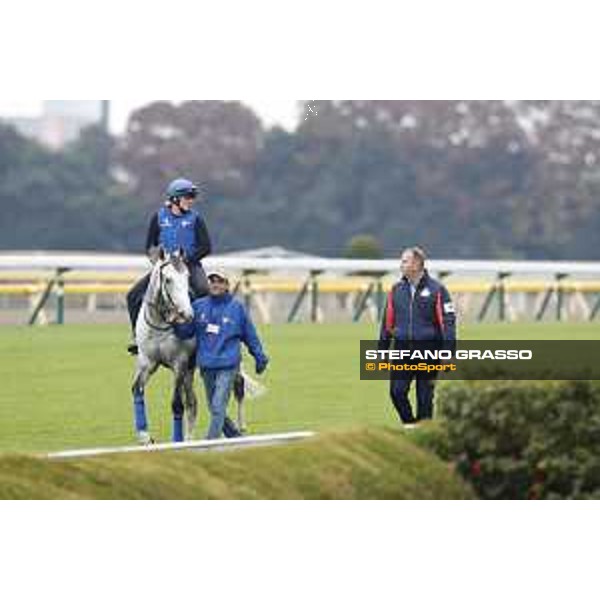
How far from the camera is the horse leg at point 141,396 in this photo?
47.4 ft

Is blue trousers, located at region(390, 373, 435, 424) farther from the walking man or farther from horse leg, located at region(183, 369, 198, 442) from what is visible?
horse leg, located at region(183, 369, 198, 442)

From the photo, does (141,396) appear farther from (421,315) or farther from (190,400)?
(421,315)

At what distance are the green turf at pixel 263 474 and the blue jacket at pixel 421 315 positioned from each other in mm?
1508

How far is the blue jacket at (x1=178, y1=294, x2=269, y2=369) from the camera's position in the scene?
14078mm

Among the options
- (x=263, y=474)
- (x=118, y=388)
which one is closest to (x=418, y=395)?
(x=263, y=474)

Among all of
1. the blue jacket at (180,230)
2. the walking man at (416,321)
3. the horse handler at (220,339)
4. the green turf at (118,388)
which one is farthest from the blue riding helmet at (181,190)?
the green turf at (118,388)

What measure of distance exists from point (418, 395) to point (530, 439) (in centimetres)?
226

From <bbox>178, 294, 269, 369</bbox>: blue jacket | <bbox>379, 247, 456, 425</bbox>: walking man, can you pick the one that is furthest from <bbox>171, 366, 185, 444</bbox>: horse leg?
<bbox>379, 247, 456, 425</bbox>: walking man

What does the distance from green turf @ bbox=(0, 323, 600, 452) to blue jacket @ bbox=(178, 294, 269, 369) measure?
43.5 inches

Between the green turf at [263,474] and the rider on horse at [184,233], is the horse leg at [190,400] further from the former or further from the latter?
the green turf at [263,474]

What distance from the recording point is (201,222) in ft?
47.0

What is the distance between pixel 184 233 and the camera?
46.9ft

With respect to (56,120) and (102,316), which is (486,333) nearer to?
(102,316)

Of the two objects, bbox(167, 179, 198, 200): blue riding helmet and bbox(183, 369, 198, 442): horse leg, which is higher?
bbox(167, 179, 198, 200): blue riding helmet
